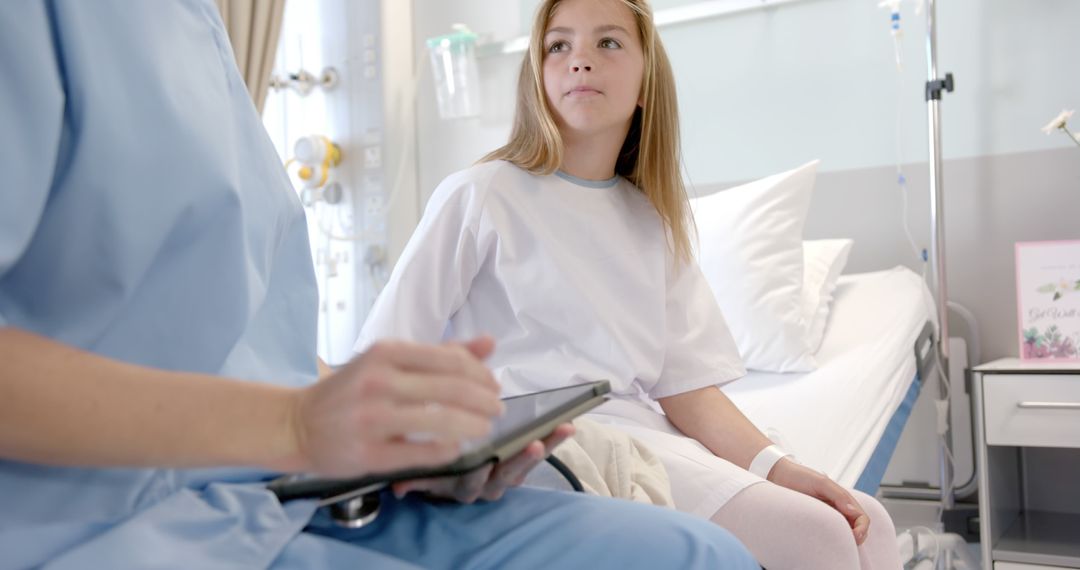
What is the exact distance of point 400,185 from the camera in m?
3.55

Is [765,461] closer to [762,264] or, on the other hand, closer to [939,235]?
[762,264]

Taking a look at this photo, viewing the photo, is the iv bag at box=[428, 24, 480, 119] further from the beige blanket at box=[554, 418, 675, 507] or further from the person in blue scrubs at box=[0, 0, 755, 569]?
the person in blue scrubs at box=[0, 0, 755, 569]

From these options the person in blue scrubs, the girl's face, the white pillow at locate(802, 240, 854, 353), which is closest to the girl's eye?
the girl's face

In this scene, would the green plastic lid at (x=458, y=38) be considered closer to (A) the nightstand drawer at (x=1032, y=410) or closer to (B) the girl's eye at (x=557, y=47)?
(B) the girl's eye at (x=557, y=47)

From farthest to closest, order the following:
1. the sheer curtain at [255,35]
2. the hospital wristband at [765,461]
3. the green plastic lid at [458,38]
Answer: the green plastic lid at [458,38], the sheer curtain at [255,35], the hospital wristband at [765,461]

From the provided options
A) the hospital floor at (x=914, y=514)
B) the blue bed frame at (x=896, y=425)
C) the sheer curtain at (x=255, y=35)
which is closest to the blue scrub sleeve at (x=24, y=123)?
the blue bed frame at (x=896, y=425)

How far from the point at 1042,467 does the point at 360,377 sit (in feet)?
8.29

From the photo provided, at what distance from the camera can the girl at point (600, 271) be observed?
1350mm

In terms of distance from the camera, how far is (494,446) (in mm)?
537

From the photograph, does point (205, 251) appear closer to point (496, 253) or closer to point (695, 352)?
point (496, 253)

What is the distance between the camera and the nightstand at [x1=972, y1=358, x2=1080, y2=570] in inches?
80.2

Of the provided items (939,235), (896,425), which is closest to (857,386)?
(896,425)

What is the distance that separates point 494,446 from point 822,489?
2.93 feet

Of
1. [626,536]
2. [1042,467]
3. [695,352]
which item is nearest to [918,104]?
[1042,467]
